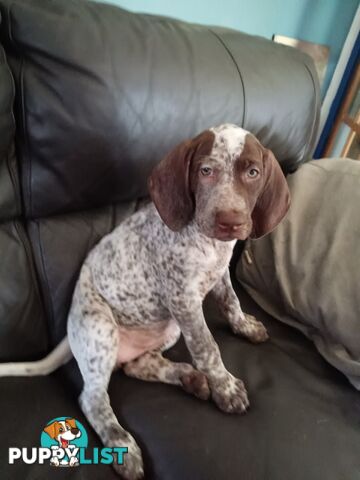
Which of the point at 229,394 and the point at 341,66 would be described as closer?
the point at 229,394

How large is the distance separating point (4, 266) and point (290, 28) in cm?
A: 218

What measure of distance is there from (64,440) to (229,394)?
535 millimetres

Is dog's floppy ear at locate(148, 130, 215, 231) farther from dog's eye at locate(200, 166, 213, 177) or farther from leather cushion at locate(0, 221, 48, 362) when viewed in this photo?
leather cushion at locate(0, 221, 48, 362)

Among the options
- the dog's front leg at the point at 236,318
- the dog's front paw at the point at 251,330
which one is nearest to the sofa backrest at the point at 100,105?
the dog's front leg at the point at 236,318

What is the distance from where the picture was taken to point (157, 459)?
1.06m

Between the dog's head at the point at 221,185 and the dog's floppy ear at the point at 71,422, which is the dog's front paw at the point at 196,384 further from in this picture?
the dog's head at the point at 221,185

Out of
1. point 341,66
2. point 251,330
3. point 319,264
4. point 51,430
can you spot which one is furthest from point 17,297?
point 341,66

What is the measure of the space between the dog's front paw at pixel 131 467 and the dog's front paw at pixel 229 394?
0.97 ft

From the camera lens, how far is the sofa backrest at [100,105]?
1.11m

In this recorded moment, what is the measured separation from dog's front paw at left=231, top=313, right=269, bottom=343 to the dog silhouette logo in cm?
68

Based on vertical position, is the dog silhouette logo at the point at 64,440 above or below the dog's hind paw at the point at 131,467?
below

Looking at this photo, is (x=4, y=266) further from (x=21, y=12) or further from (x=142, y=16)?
(x=142, y=16)

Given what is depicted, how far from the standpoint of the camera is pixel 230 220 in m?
0.98

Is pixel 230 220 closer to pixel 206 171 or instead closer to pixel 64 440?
pixel 206 171
